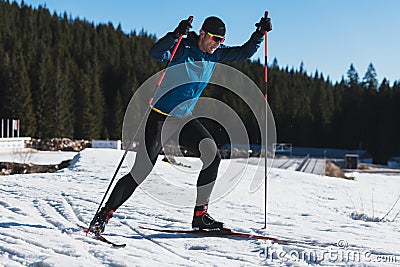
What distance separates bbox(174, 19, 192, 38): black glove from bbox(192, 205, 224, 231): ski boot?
4.59 ft

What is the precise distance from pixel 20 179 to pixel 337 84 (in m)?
95.3

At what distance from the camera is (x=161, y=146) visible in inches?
148

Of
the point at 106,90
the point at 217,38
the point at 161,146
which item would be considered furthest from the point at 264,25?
the point at 106,90

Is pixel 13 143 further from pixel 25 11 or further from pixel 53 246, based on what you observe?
pixel 25 11

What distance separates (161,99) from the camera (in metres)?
3.71

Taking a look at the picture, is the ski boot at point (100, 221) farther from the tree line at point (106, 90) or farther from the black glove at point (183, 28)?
the tree line at point (106, 90)

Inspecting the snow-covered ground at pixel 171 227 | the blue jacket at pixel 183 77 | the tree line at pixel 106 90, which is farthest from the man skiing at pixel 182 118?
the tree line at pixel 106 90

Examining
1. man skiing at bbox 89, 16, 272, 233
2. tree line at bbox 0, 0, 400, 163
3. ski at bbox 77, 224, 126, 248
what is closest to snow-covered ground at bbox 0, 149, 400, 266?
ski at bbox 77, 224, 126, 248

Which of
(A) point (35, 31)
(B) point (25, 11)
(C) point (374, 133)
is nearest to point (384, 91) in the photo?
(C) point (374, 133)

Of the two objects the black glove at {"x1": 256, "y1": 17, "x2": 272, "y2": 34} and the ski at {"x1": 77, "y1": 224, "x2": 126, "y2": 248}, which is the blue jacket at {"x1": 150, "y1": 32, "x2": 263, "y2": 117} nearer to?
the black glove at {"x1": 256, "y1": 17, "x2": 272, "y2": 34}

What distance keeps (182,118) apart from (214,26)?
749 mm

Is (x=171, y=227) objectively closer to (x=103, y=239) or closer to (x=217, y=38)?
(x=103, y=239)

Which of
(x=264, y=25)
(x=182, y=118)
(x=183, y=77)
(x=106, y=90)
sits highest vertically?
(x=106, y=90)

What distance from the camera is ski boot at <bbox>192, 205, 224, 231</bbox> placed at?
152 inches
